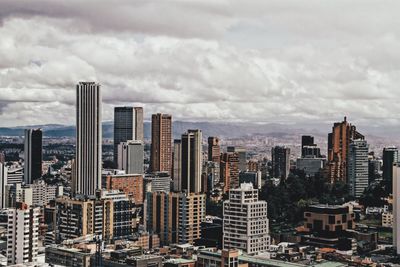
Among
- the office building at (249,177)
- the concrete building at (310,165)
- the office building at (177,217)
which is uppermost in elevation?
the concrete building at (310,165)

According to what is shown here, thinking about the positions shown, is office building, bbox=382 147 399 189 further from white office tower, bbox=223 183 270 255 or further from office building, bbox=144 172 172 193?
white office tower, bbox=223 183 270 255

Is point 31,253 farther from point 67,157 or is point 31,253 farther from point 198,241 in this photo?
Answer: point 67,157

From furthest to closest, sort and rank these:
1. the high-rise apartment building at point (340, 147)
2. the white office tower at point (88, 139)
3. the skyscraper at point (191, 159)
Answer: the high-rise apartment building at point (340, 147) < the skyscraper at point (191, 159) < the white office tower at point (88, 139)

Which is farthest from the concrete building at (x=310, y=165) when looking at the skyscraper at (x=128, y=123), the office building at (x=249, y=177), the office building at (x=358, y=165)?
the skyscraper at (x=128, y=123)

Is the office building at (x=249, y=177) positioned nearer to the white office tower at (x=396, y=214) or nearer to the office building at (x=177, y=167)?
the office building at (x=177, y=167)

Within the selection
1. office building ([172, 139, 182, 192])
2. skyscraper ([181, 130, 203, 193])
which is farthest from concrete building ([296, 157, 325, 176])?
office building ([172, 139, 182, 192])

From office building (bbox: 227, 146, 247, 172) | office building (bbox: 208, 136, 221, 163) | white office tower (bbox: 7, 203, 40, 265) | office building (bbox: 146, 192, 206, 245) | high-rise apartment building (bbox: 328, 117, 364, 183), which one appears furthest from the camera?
office building (bbox: 227, 146, 247, 172)
